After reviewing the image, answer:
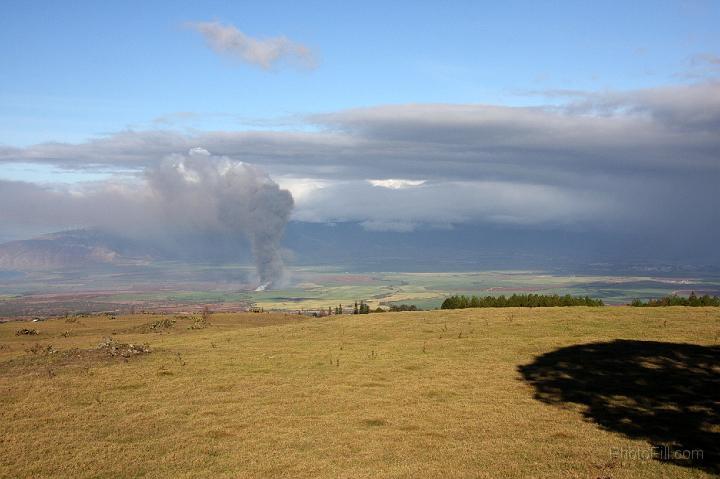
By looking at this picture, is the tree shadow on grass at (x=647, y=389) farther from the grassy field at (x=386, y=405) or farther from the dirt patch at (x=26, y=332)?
the dirt patch at (x=26, y=332)

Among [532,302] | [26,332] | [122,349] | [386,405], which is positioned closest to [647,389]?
[386,405]

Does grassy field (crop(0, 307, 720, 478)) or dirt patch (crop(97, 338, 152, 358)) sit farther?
dirt patch (crop(97, 338, 152, 358))

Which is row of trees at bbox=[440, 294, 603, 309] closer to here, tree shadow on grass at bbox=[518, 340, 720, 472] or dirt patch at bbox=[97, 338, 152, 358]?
tree shadow on grass at bbox=[518, 340, 720, 472]

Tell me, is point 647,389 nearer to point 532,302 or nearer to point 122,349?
point 122,349

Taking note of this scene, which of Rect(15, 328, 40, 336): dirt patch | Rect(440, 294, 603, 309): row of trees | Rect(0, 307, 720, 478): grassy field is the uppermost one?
Rect(440, 294, 603, 309): row of trees

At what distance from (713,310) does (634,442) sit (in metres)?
27.6

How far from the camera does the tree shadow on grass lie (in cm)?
1773

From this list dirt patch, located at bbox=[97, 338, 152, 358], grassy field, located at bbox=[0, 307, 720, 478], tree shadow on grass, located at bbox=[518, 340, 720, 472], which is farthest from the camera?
dirt patch, located at bbox=[97, 338, 152, 358]

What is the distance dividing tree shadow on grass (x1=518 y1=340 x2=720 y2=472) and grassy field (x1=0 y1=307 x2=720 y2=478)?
8cm

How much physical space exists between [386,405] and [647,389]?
987 centimetres

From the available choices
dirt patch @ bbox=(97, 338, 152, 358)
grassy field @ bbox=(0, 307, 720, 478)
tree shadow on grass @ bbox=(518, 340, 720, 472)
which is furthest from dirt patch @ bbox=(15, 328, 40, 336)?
tree shadow on grass @ bbox=(518, 340, 720, 472)

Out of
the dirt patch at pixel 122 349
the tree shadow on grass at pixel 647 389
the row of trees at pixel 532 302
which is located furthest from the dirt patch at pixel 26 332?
the tree shadow on grass at pixel 647 389

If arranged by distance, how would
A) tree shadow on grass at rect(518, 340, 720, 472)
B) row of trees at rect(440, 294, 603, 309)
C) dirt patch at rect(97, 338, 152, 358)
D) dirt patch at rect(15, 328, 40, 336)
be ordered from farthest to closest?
row of trees at rect(440, 294, 603, 309) → dirt patch at rect(15, 328, 40, 336) → dirt patch at rect(97, 338, 152, 358) → tree shadow on grass at rect(518, 340, 720, 472)

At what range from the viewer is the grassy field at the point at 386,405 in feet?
55.0
